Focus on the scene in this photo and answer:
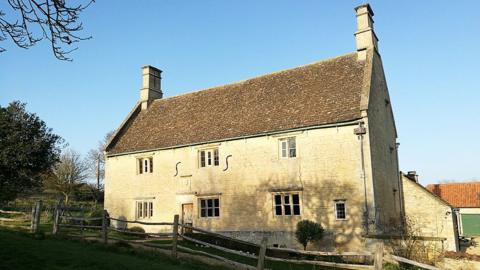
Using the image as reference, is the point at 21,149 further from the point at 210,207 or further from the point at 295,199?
the point at 295,199

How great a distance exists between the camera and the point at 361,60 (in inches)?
968

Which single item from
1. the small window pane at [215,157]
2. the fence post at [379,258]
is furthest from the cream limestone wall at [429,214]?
the fence post at [379,258]

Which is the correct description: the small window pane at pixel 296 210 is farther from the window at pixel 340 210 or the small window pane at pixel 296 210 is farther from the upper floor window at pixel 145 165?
the upper floor window at pixel 145 165

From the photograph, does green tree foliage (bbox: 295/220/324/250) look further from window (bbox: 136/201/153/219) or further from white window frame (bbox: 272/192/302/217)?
window (bbox: 136/201/153/219)

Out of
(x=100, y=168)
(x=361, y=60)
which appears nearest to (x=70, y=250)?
(x=361, y=60)

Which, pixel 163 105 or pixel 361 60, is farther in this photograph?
pixel 163 105

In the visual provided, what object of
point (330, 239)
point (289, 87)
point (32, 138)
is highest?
point (289, 87)

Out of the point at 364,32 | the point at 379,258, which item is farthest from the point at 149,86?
the point at 379,258

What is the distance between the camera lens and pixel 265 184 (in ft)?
77.0

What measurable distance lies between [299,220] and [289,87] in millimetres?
8719

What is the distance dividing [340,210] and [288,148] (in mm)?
4440

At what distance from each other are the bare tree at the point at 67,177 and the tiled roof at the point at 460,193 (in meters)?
41.0

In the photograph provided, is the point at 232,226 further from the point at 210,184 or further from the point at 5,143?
the point at 5,143

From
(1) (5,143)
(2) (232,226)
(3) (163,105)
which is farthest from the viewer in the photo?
(3) (163,105)
